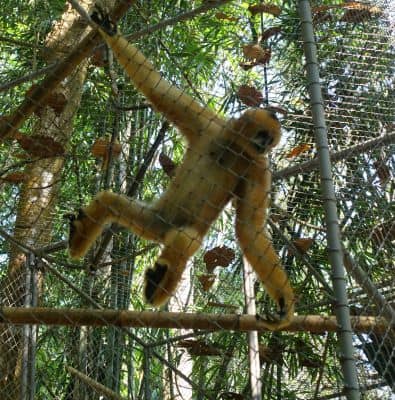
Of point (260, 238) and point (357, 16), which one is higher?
point (357, 16)

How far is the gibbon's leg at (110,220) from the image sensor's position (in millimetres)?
2812

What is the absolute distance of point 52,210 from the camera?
3732mm

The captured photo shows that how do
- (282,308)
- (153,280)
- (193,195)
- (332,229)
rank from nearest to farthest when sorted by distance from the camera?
(332,229) < (282,308) < (153,280) < (193,195)

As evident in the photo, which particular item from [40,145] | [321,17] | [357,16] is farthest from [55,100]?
[357,16]

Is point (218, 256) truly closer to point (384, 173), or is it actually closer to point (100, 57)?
point (384, 173)

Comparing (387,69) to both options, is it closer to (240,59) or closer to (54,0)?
(240,59)

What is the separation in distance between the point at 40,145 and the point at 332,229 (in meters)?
1.42

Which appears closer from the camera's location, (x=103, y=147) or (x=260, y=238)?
(x=260, y=238)

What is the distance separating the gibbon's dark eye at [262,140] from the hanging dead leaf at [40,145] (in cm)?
92

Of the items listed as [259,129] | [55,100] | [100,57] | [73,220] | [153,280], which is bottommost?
[153,280]

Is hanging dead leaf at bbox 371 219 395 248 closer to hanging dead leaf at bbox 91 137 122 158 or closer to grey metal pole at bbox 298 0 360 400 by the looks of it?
grey metal pole at bbox 298 0 360 400

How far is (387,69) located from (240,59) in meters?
1.71

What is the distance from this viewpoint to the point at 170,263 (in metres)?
2.59

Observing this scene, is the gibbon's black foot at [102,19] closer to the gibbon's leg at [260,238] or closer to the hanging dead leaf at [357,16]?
the gibbon's leg at [260,238]
